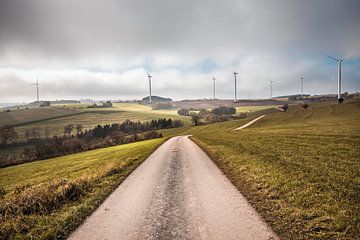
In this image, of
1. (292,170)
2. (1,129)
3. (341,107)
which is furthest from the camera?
(1,129)

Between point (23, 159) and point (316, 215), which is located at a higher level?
point (316, 215)

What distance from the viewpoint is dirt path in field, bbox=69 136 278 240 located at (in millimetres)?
6594

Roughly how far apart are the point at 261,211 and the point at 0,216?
1003 cm

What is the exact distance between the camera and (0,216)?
822 cm

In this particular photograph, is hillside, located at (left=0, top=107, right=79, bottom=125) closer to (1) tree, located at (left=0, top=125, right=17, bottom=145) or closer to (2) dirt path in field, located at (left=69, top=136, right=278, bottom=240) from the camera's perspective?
(1) tree, located at (left=0, top=125, right=17, bottom=145)

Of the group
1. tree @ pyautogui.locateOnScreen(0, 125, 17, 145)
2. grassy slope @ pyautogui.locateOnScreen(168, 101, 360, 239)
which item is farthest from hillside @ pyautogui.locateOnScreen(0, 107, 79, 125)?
grassy slope @ pyautogui.locateOnScreen(168, 101, 360, 239)

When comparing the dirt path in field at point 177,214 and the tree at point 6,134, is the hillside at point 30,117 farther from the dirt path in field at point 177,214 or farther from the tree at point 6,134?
the dirt path in field at point 177,214

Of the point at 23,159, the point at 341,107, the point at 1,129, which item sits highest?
the point at 341,107

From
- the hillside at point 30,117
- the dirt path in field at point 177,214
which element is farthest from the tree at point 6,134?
the dirt path in field at point 177,214

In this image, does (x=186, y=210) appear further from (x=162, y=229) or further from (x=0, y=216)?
(x=0, y=216)

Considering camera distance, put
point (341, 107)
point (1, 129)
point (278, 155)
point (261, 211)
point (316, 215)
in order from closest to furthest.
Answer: point (316, 215), point (261, 211), point (278, 155), point (341, 107), point (1, 129)

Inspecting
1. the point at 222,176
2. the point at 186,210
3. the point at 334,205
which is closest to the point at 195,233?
the point at 186,210

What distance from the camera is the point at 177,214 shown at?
7.93 m

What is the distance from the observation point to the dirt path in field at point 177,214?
6.59m
